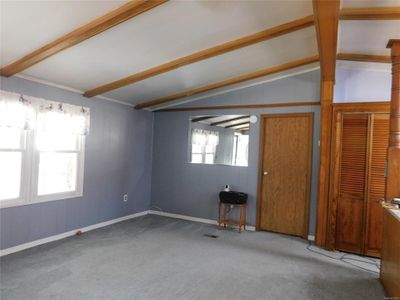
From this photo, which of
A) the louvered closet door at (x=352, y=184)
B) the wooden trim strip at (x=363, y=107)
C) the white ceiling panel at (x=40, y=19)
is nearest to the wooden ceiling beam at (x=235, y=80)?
the wooden trim strip at (x=363, y=107)

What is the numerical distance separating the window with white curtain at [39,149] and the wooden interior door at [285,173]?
9.66ft

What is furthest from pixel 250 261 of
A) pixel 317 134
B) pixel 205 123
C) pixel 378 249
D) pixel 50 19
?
pixel 50 19

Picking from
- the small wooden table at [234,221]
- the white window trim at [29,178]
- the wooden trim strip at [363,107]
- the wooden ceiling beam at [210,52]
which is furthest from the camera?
the small wooden table at [234,221]

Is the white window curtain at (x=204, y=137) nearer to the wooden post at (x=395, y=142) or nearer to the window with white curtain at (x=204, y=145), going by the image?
the window with white curtain at (x=204, y=145)

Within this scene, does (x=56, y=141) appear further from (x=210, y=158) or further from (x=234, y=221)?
(x=234, y=221)

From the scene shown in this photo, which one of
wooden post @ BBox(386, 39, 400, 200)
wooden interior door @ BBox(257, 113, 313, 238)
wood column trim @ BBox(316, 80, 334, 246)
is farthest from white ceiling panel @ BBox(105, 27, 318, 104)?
wooden interior door @ BBox(257, 113, 313, 238)

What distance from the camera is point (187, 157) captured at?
5.39 metres

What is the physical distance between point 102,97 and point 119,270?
274 cm

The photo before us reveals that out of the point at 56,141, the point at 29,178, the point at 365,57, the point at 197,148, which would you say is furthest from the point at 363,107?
the point at 29,178

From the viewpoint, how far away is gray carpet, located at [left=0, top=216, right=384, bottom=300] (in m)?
2.56

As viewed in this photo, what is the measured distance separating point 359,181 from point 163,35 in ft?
10.2

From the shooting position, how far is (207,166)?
5172mm

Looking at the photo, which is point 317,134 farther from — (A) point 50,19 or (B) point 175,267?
(A) point 50,19

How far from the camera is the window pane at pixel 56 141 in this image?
3631mm
